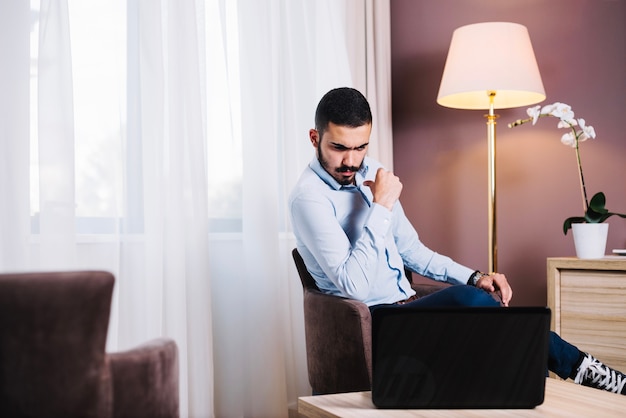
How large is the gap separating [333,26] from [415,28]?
2.09 feet

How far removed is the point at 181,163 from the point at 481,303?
114 cm

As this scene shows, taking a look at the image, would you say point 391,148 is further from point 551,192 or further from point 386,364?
point 386,364

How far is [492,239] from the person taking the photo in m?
2.89

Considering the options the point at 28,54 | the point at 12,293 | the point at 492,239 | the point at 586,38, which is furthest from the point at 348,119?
the point at 586,38

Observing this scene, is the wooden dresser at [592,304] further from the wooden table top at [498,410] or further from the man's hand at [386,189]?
the wooden table top at [498,410]

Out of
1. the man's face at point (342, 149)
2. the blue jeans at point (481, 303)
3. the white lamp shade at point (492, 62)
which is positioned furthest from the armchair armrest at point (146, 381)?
the white lamp shade at point (492, 62)

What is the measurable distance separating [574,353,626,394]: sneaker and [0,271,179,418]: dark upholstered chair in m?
1.26

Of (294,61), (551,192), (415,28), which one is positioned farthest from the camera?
(415,28)

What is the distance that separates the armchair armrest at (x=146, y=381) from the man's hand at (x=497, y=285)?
4.36ft

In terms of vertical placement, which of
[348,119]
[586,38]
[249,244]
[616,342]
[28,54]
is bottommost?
[616,342]

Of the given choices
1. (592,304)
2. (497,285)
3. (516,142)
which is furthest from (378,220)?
(516,142)

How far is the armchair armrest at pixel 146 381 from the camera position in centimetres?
99

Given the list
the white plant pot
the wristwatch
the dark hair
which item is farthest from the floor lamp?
the dark hair

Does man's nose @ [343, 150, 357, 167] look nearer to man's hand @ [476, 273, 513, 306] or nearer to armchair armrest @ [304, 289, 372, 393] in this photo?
armchair armrest @ [304, 289, 372, 393]
